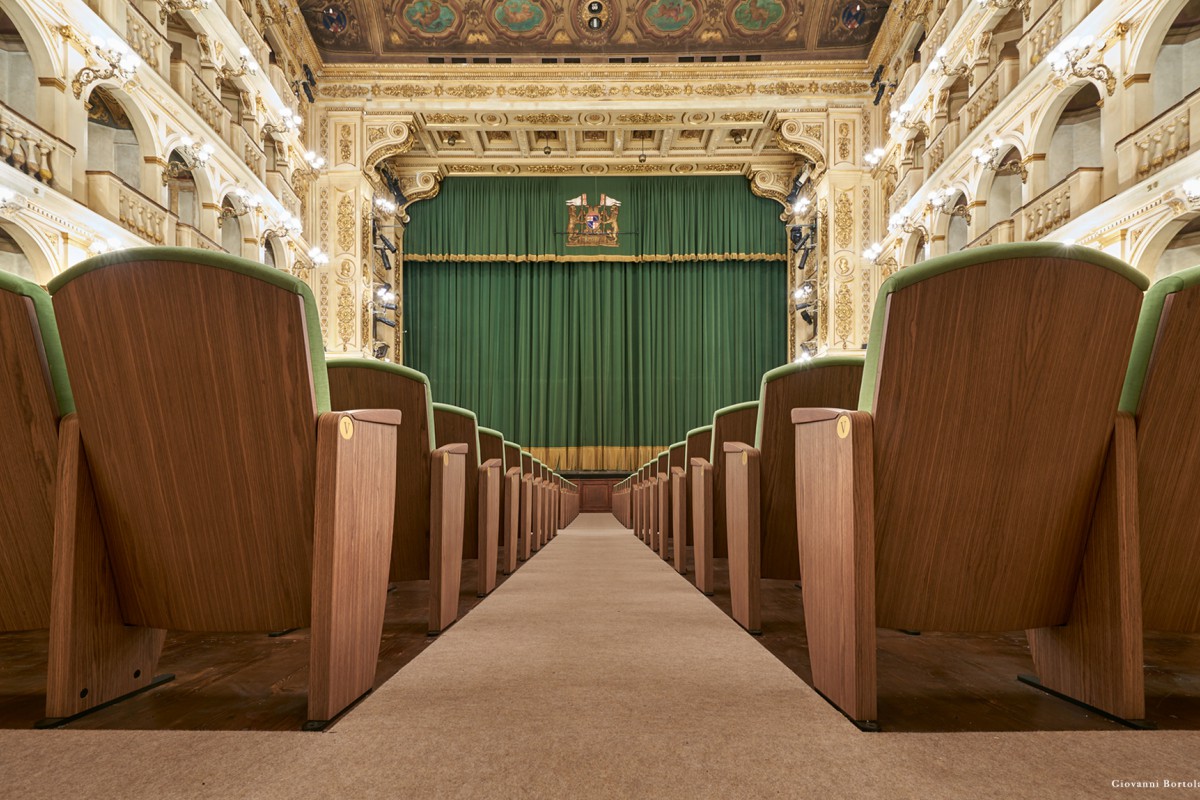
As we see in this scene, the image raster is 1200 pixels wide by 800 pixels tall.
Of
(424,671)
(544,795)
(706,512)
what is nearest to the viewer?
(544,795)

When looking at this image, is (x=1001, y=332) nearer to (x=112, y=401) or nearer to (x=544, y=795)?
(x=544, y=795)

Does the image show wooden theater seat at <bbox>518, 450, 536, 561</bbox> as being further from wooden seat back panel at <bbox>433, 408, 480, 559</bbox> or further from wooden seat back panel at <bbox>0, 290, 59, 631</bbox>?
wooden seat back panel at <bbox>0, 290, 59, 631</bbox>

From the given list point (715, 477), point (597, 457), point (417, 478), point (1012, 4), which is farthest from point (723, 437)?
point (597, 457)

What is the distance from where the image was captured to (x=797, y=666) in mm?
1716

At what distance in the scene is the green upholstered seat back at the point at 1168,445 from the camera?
1260mm

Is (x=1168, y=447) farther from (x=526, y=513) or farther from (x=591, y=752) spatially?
(x=526, y=513)

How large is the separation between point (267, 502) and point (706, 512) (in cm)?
174

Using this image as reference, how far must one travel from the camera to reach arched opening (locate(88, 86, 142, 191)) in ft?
23.1

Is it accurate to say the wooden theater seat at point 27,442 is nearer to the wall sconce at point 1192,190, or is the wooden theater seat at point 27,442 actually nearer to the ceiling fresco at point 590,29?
the wall sconce at point 1192,190

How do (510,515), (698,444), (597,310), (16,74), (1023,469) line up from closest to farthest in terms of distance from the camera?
(1023,469) < (510,515) < (698,444) < (16,74) < (597,310)

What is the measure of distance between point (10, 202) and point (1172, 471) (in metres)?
6.28

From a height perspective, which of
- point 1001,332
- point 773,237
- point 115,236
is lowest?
point 1001,332

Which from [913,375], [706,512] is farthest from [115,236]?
[913,375]

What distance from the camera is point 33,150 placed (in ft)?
16.8
